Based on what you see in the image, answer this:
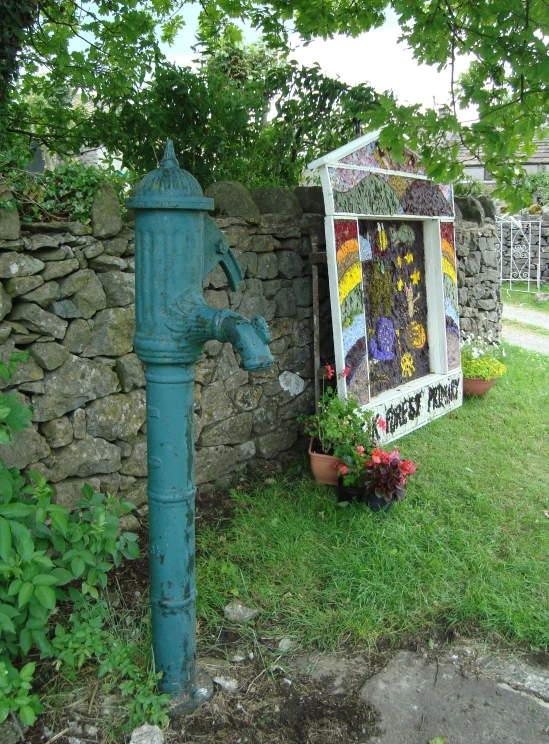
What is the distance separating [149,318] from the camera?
221 centimetres

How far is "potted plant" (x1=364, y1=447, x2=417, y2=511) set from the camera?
3.73 meters

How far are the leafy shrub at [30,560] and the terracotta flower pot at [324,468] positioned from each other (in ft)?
5.73

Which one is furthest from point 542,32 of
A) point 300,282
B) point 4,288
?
point 4,288

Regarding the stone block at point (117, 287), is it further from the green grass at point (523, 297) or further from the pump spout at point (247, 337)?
the green grass at point (523, 297)

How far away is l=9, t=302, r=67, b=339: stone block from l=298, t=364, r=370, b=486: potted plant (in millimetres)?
1692

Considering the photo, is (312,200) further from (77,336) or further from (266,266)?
(77,336)

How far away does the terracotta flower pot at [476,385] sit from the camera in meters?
6.14

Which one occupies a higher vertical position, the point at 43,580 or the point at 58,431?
the point at 58,431

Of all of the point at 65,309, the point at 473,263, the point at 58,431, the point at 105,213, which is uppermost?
the point at 105,213

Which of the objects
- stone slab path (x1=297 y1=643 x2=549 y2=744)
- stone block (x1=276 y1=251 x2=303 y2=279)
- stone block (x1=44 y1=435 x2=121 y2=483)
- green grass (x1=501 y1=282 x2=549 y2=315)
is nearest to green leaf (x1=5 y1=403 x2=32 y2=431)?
stone block (x1=44 y1=435 x2=121 y2=483)

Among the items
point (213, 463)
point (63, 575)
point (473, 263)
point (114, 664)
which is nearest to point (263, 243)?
point (213, 463)

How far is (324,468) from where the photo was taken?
4168 mm

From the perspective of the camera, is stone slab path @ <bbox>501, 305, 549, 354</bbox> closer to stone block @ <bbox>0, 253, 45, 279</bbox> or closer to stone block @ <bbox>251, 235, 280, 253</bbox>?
stone block @ <bbox>251, 235, 280, 253</bbox>

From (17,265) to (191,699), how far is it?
6.24 ft
